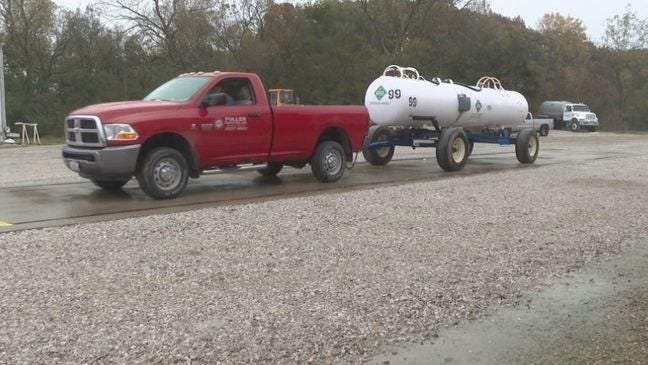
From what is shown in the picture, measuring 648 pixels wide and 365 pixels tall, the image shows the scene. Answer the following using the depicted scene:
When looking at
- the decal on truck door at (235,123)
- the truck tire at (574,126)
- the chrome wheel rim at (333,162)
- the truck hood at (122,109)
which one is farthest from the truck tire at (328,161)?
the truck tire at (574,126)

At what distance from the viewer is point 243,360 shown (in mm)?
4207

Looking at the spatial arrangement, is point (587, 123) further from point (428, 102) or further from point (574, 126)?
point (428, 102)

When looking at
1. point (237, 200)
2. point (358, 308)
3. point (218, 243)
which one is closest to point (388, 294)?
point (358, 308)

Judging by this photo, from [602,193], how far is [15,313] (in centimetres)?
1022

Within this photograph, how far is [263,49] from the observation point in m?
46.2

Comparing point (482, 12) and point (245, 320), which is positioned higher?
point (482, 12)

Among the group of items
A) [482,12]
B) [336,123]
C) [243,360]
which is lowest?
[243,360]

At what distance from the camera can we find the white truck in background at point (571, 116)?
5134 centimetres

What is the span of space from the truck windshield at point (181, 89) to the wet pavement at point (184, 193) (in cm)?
166

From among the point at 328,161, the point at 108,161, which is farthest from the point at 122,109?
the point at 328,161

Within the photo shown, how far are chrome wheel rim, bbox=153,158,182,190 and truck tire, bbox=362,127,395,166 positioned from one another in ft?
23.6

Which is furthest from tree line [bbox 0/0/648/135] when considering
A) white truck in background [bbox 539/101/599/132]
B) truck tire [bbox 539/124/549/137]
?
truck tire [bbox 539/124/549/137]

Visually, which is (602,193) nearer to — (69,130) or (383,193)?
(383,193)

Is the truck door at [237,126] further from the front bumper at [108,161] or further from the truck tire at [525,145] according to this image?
the truck tire at [525,145]
